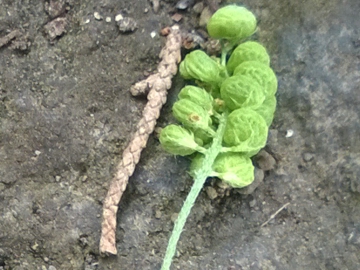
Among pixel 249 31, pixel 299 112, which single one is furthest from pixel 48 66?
pixel 299 112

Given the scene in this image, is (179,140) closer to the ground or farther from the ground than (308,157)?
farther from the ground

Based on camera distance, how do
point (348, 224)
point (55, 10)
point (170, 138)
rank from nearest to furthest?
1. point (170, 138)
2. point (348, 224)
3. point (55, 10)

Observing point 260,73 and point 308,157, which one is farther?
point 308,157

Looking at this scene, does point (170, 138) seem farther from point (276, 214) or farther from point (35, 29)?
point (35, 29)

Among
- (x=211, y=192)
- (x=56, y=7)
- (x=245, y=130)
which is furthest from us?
(x=56, y=7)

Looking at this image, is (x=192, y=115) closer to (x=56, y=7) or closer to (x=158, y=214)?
(x=158, y=214)

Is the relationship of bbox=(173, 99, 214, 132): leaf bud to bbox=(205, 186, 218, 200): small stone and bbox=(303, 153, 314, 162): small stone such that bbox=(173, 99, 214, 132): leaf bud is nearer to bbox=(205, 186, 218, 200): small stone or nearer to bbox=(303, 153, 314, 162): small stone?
bbox=(205, 186, 218, 200): small stone

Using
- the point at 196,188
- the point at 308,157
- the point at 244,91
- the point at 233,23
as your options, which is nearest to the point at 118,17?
the point at 233,23

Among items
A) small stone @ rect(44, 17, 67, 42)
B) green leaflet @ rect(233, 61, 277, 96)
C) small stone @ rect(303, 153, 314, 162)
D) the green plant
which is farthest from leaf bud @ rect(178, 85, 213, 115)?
small stone @ rect(44, 17, 67, 42)
